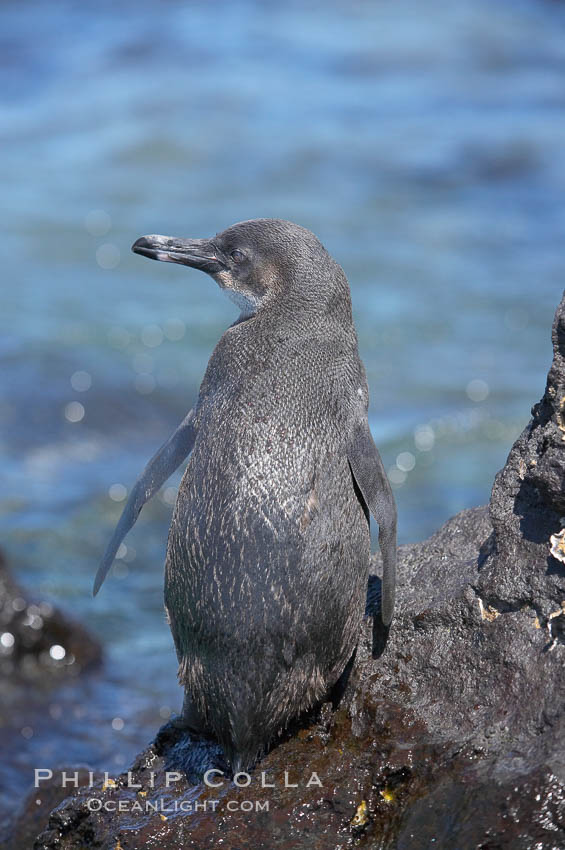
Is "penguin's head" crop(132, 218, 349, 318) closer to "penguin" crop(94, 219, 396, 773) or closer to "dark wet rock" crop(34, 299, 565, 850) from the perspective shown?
"penguin" crop(94, 219, 396, 773)

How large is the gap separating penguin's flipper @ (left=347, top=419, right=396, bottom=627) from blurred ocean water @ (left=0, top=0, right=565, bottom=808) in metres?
3.07

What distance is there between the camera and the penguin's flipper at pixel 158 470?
4961mm

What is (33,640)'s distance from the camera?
7.92 meters

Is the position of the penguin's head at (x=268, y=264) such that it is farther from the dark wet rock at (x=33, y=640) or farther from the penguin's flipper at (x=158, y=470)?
the dark wet rock at (x=33, y=640)

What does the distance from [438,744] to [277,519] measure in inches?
40.3

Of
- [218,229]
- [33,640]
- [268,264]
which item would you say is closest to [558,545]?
[268,264]

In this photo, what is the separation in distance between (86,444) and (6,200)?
23.7ft

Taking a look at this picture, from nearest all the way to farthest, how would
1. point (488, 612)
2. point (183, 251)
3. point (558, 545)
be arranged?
point (558, 545), point (488, 612), point (183, 251)

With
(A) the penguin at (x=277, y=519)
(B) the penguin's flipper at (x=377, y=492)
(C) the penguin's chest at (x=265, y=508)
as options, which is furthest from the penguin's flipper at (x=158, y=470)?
(B) the penguin's flipper at (x=377, y=492)

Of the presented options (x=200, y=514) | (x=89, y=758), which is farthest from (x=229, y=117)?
(x=200, y=514)

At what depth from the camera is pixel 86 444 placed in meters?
11.3

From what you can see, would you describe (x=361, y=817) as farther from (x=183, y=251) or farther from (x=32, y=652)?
(x=32, y=652)

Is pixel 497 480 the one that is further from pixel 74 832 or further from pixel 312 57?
pixel 312 57

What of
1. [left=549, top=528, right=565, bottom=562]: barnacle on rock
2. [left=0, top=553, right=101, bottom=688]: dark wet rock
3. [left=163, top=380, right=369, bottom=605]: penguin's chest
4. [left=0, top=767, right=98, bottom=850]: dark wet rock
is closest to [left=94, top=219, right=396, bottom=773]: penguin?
[left=163, top=380, right=369, bottom=605]: penguin's chest
